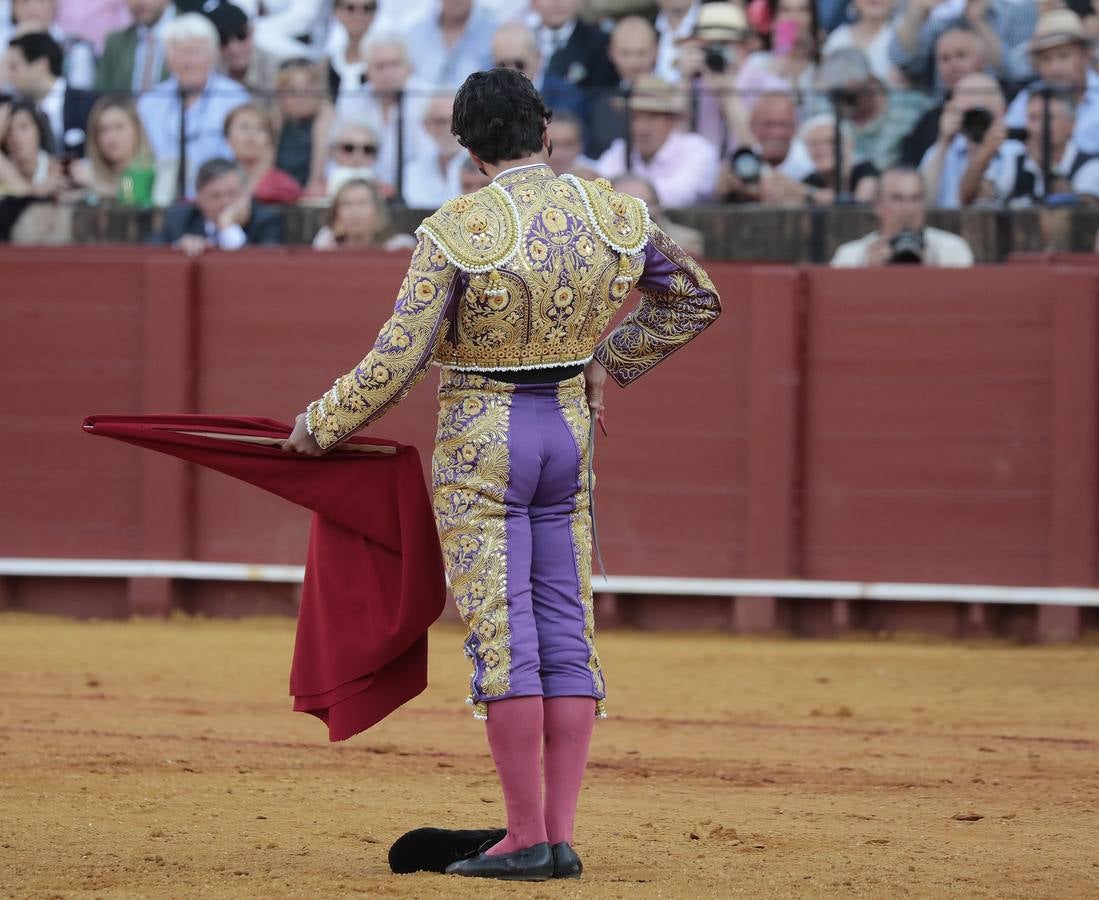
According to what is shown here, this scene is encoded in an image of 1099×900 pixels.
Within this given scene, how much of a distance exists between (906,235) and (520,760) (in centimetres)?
523

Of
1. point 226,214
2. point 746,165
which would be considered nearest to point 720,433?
point 746,165

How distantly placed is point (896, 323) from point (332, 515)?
4.60 meters

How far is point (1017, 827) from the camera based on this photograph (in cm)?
408

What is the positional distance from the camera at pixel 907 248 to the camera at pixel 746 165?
1.00 metres

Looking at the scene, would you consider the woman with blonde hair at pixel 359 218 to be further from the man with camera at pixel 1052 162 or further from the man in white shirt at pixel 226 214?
the man with camera at pixel 1052 162

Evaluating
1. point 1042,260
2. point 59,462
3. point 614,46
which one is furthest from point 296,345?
point 1042,260

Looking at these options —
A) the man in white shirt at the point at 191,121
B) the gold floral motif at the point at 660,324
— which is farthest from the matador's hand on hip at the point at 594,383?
the man in white shirt at the point at 191,121

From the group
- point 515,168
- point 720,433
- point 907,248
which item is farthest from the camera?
point 907,248

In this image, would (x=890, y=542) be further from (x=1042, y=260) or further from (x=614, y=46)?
(x=614, y=46)

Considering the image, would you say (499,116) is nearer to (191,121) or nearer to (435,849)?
(435,849)

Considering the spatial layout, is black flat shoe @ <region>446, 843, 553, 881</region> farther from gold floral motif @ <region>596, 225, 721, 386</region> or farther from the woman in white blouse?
the woman in white blouse

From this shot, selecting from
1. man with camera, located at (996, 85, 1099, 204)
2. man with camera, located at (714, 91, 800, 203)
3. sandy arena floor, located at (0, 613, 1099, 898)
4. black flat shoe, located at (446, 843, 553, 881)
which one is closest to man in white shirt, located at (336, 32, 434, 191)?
man with camera, located at (714, 91, 800, 203)

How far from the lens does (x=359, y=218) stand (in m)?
8.50

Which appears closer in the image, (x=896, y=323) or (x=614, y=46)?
(x=896, y=323)
